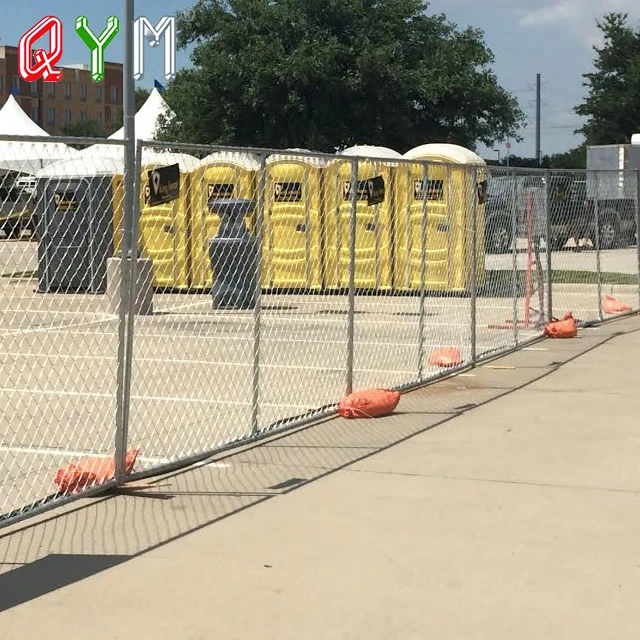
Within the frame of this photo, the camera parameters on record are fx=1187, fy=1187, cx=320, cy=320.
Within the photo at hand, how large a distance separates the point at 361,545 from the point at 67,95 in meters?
120

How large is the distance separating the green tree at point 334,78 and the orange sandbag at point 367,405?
19704 mm

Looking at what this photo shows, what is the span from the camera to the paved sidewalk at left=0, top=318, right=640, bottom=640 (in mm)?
4543

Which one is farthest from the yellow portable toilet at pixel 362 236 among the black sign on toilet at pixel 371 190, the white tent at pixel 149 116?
the white tent at pixel 149 116

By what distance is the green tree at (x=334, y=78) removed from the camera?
28.2 meters

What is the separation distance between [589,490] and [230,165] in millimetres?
14334

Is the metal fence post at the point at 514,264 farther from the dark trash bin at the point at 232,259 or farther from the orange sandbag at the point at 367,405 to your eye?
the orange sandbag at the point at 367,405

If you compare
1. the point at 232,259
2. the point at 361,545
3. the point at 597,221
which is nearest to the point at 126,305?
the point at 361,545

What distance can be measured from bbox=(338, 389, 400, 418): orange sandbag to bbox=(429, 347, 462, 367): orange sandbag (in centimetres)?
246

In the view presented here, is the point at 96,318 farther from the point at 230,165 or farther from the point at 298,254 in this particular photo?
the point at 230,165

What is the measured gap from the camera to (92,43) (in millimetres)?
22922

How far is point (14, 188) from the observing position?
232 inches

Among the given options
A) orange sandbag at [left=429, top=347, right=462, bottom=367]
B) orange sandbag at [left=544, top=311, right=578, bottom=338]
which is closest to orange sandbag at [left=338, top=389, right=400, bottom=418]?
orange sandbag at [left=429, top=347, right=462, bottom=367]

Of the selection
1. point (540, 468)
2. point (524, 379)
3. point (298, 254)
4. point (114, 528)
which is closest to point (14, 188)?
point (114, 528)

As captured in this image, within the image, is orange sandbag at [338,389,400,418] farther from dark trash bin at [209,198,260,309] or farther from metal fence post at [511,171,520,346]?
dark trash bin at [209,198,260,309]
